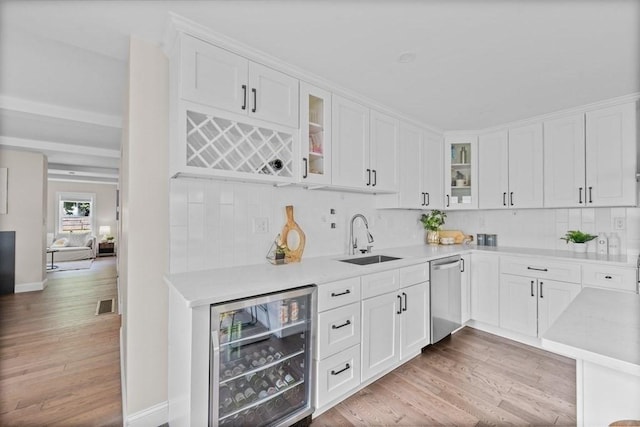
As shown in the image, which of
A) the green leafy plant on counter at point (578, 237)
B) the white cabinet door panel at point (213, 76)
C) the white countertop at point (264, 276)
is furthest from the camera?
the green leafy plant on counter at point (578, 237)

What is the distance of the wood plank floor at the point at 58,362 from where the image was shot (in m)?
1.88

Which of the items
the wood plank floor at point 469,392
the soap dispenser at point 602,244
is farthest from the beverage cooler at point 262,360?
the soap dispenser at point 602,244

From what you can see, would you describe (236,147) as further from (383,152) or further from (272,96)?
(383,152)

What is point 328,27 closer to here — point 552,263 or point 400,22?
point 400,22

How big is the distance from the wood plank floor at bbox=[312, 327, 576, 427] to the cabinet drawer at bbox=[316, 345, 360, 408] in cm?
14

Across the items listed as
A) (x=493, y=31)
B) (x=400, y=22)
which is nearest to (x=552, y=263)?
(x=493, y=31)

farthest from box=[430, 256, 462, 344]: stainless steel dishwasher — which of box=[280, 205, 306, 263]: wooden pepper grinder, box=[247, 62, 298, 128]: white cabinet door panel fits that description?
box=[247, 62, 298, 128]: white cabinet door panel

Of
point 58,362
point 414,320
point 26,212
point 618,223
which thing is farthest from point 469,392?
point 26,212

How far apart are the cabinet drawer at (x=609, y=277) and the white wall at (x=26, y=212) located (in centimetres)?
764

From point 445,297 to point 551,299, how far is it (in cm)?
95

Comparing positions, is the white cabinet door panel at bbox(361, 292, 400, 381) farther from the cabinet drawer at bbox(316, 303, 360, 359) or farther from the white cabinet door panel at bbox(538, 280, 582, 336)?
the white cabinet door panel at bbox(538, 280, 582, 336)

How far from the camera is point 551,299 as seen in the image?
8.82ft

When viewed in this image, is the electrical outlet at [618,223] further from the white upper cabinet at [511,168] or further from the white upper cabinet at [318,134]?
the white upper cabinet at [318,134]

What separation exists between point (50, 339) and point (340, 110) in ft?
12.3
